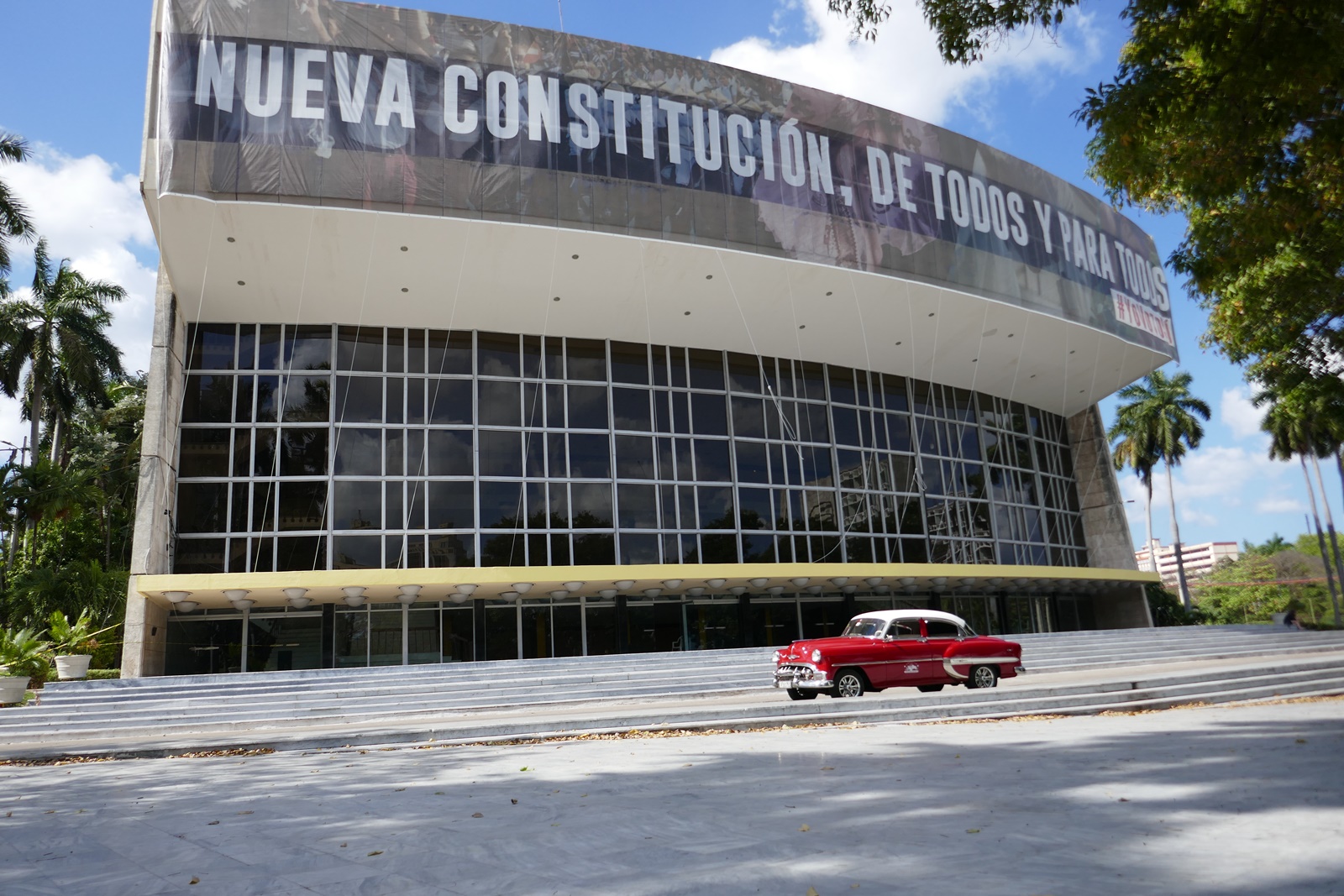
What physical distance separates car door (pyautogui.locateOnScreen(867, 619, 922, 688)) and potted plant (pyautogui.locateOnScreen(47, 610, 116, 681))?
16400 mm

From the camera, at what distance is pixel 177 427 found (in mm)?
24859

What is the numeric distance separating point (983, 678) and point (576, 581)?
1122cm

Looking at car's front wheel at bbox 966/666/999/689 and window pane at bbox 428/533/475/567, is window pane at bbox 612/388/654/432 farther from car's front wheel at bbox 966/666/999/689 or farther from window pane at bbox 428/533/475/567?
car's front wheel at bbox 966/666/999/689

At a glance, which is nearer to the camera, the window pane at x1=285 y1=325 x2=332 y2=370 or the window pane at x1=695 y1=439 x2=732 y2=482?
the window pane at x1=285 y1=325 x2=332 y2=370

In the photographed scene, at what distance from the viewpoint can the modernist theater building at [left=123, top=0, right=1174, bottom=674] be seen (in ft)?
71.4

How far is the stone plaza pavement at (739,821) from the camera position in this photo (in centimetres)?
418

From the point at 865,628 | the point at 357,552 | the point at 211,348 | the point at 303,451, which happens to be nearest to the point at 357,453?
the point at 303,451

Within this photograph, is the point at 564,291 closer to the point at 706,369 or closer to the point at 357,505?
the point at 706,369

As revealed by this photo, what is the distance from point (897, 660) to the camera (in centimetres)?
1489

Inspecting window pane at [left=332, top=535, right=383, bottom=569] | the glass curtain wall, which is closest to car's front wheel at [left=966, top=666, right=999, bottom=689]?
the glass curtain wall

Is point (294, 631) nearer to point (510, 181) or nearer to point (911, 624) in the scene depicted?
point (510, 181)

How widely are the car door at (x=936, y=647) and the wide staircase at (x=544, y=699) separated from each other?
37 centimetres

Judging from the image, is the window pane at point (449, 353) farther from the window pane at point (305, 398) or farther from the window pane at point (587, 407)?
the window pane at point (587, 407)

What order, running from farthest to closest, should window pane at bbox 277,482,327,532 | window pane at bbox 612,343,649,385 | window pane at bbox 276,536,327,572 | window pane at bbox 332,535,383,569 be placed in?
1. window pane at bbox 612,343,649,385
2. window pane at bbox 277,482,327,532
3. window pane at bbox 332,535,383,569
4. window pane at bbox 276,536,327,572
